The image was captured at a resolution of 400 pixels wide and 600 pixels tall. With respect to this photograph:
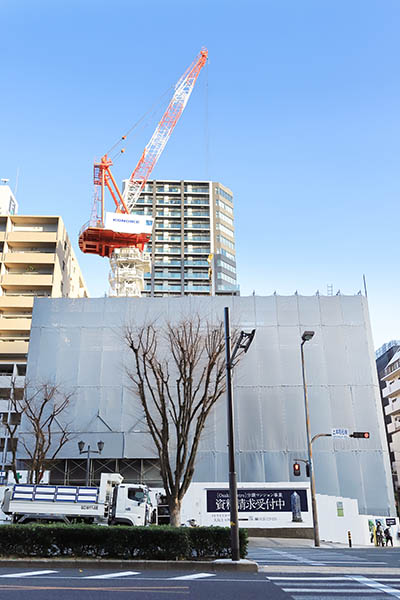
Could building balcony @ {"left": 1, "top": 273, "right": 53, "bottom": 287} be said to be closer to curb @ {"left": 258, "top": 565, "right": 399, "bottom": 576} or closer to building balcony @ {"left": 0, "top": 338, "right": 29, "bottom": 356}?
building balcony @ {"left": 0, "top": 338, "right": 29, "bottom": 356}

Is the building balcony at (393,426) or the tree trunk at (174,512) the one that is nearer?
the tree trunk at (174,512)

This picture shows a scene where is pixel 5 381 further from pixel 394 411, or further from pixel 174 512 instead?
pixel 394 411

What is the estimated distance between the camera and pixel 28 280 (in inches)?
2559

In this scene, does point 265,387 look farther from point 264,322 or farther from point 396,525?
point 396,525

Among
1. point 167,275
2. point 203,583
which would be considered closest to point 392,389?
point 167,275

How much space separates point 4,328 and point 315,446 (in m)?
44.0

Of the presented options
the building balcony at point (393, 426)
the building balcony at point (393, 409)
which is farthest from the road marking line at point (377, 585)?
the building balcony at point (393, 426)

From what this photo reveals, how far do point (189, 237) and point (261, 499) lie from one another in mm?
76027

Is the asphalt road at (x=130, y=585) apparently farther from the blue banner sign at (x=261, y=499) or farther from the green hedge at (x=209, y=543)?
the blue banner sign at (x=261, y=499)

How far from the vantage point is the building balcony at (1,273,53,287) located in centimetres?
6469

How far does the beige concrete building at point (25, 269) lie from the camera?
62.2m

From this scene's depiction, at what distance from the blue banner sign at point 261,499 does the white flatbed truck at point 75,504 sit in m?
6.08

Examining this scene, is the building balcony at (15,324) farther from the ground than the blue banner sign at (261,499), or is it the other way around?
the building balcony at (15,324)

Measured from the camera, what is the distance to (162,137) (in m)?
72.7
